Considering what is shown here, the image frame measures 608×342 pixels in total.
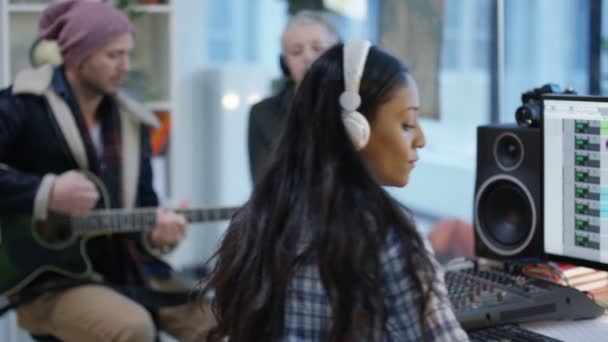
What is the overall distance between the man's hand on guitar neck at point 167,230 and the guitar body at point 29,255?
23 cm

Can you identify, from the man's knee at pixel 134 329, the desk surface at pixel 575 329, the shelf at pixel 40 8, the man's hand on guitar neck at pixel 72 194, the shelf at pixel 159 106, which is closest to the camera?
the desk surface at pixel 575 329

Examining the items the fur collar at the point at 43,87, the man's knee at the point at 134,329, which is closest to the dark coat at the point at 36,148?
the fur collar at the point at 43,87

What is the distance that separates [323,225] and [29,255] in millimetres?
1737

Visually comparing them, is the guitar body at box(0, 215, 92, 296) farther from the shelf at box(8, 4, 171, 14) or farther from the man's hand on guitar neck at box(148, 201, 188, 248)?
the shelf at box(8, 4, 171, 14)

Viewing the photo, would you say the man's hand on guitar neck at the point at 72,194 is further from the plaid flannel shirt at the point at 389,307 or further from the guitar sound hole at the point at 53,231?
the plaid flannel shirt at the point at 389,307

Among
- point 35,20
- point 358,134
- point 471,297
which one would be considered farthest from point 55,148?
point 358,134

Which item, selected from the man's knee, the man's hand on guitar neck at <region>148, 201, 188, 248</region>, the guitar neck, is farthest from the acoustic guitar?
the man's knee

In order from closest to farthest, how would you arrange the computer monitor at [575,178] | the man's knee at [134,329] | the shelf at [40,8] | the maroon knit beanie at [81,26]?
the computer monitor at [575,178] < the man's knee at [134,329] < the maroon knit beanie at [81,26] < the shelf at [40,8]

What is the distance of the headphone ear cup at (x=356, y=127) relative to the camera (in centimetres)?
139

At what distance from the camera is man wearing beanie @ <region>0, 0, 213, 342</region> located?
278 centimetres

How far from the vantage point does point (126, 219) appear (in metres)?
2.98

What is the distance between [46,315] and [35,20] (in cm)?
150

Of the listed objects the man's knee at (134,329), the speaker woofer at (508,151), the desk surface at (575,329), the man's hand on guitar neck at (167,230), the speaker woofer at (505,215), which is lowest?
the man's knee at (134,329)

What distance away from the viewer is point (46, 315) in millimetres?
2797
